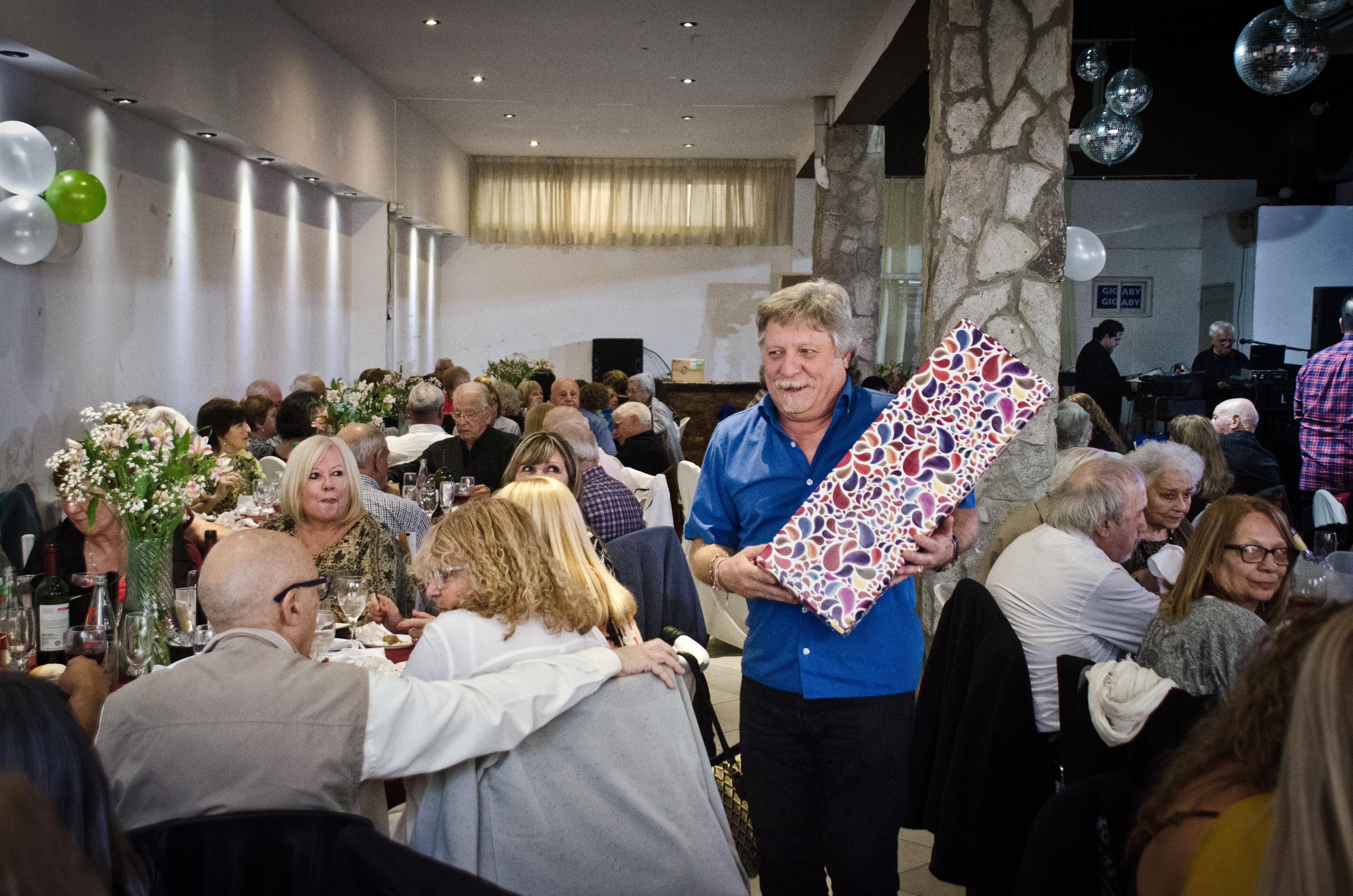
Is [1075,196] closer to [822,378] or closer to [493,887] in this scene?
[822,378]

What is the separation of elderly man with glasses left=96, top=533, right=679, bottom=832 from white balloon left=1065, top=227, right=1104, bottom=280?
8.26m

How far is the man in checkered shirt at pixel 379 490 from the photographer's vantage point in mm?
4113

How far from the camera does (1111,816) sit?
145cm

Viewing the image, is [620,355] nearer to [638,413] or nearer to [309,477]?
[638,413]

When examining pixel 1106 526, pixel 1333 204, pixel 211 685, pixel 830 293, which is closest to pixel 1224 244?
pixel 1333 204

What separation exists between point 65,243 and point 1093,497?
17.4 feet

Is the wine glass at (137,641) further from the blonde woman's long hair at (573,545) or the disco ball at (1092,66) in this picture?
the disco ball at (1092,66)

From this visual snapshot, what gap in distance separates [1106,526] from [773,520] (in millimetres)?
1187

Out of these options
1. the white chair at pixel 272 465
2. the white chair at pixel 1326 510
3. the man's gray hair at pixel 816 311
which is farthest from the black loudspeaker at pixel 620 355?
the man's gray hair at pixel 816 311

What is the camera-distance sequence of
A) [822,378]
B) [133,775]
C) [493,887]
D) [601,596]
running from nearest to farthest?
[493,887] < [133,775] < [822,378] < [601,596]

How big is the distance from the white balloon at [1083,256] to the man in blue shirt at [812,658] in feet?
24.7

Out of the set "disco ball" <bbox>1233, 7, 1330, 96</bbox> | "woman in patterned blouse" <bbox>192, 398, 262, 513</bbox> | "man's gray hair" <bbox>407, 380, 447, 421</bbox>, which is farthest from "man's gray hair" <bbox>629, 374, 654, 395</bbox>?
"disco ball" <bbox>1233, 7, 1330, 96</bbox>

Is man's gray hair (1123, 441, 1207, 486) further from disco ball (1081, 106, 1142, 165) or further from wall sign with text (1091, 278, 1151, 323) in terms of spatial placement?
wall sign with text (1091, 278, 1151, 323)

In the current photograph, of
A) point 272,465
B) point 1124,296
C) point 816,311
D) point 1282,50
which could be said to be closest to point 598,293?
point 1124,296
